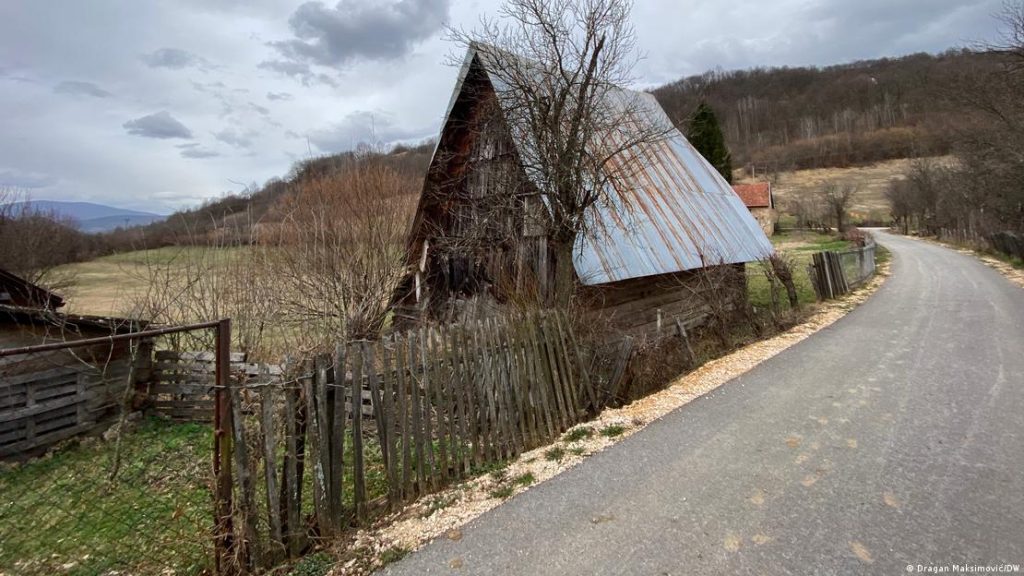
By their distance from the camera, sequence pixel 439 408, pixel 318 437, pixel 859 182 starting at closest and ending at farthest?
1. pixel 318 437
2. pixel 439 408
3. pixel 859 182

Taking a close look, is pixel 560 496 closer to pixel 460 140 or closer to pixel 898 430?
pixel 898 430

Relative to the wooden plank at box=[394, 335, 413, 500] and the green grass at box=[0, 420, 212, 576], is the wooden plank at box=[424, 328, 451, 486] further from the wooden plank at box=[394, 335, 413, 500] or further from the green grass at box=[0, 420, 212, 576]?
the green grass at box=[0, 420, 212, 576]

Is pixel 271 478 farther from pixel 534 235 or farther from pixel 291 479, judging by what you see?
pixel 534 235

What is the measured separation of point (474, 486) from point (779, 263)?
37.2ft

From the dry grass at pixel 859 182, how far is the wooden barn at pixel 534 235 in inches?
2767

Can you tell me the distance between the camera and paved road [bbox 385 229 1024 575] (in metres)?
3.35

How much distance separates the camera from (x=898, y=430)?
528 centimetres

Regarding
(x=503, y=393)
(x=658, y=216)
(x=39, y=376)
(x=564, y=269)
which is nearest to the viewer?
(x=503, y=393)

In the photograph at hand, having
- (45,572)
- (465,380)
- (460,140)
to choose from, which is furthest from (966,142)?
(45,572)

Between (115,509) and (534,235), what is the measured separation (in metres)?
7.01

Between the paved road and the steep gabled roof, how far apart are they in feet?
10.6

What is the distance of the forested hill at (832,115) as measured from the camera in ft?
341

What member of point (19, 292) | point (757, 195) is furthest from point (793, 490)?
point (757, 195)

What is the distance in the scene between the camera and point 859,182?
91500 millimetres
